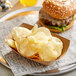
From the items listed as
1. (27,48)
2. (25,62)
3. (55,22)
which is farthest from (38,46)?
(55,22)

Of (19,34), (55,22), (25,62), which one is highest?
(19,34)

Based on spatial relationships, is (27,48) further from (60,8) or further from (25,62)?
(60,8)

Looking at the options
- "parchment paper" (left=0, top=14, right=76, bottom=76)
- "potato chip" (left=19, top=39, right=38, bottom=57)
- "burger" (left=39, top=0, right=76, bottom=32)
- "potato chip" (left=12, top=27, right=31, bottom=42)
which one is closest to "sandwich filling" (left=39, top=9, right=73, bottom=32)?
"burger" (left=39, top=0, right=76, bottom=32)

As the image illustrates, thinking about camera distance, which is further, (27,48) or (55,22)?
(55,22)

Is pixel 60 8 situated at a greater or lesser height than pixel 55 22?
greater

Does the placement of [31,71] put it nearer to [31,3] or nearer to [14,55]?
[14,55]

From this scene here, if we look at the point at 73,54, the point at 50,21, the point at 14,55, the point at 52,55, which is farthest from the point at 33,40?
the point at 50,21

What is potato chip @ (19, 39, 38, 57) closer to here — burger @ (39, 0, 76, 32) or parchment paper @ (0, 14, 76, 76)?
parchment paper @ (0, 14, 76, 76)
